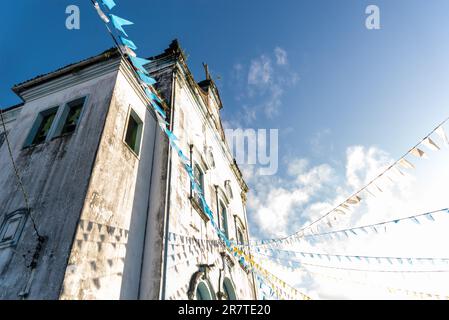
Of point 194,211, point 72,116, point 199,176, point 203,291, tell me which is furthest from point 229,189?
point 72,116

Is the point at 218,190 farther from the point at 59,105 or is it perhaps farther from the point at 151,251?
the point at 59,105

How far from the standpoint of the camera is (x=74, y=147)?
259 inches

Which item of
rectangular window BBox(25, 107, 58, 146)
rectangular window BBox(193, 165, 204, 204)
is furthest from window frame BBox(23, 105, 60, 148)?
rectangular window BBox(193, 165, 204, 204)

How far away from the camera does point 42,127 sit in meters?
8.05

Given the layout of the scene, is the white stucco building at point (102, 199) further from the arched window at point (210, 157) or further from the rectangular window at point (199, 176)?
the arched window at point (210, 157)

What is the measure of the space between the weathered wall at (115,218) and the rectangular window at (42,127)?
1.95 m

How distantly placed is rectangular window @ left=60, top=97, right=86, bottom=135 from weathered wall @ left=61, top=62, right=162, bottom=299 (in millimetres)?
1128

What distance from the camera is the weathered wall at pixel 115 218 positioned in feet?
16.4

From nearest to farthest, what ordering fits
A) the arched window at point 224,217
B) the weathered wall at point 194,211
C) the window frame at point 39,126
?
the weathered wall at point 194,211
the window frame at point 39,126
the arched window at point 224,217

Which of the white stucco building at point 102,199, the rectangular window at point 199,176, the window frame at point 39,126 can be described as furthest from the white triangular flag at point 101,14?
the rectangular window at point 199,176

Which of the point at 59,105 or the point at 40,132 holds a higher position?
the point at 59,105

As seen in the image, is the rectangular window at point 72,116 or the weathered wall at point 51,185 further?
the rectangular window at point 72,116

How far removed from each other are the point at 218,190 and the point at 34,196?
691 cm
